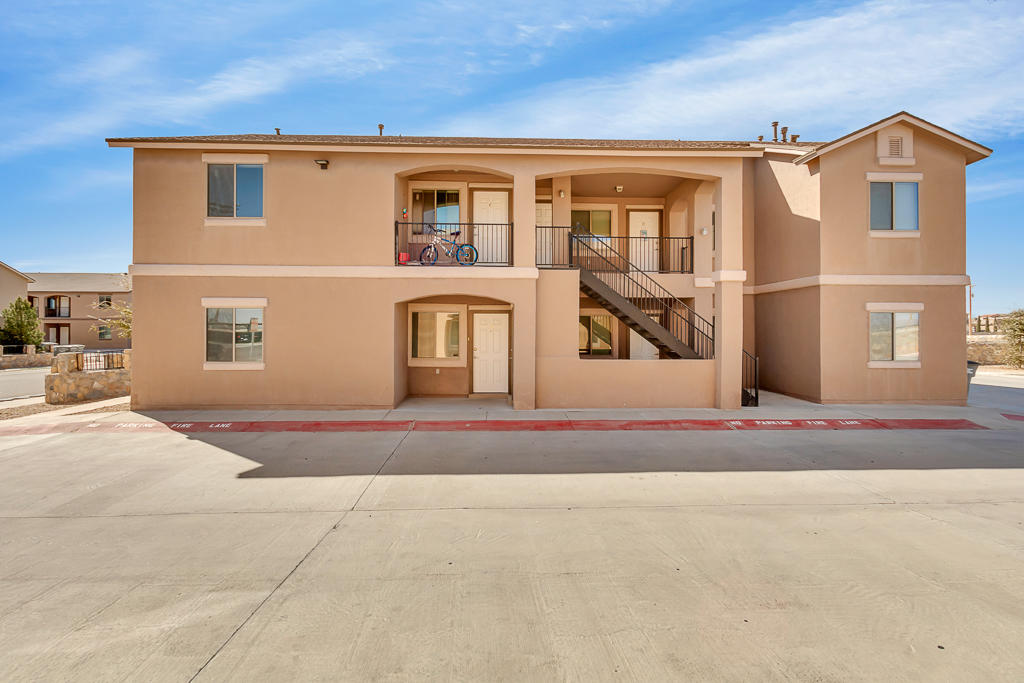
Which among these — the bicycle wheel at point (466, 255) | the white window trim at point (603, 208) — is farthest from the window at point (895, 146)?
the bicycle wheel at point (466, 255)

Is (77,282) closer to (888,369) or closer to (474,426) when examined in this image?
(474,426)

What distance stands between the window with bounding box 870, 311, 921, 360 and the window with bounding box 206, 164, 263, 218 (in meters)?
16.0

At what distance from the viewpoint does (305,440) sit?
10.4 meters

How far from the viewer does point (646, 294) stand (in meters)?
16.2

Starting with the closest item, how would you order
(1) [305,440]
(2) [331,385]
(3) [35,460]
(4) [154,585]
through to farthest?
(4) [154,585], (3) [35,460], (1) [305,440], (2) [331,385]

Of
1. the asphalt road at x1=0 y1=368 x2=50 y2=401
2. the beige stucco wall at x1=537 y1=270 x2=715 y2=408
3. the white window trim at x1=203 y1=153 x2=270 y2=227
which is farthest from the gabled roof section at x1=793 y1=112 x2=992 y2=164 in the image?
the asphalt road at x1=0 y1=368 x2=50 y2=401

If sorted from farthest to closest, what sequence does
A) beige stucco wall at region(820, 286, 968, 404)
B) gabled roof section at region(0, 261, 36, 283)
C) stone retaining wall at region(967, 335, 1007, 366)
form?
gabled roof section at region(0, 261, 36, 283), stone retaining wall at region(967, 335, 1007, 366), beige stucco wall at region(820, 286, 968, 404)

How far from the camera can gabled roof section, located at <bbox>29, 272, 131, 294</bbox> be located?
162 ft

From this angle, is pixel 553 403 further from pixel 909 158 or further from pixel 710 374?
pixel 909 158

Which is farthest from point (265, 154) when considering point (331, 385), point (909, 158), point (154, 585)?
point (909, 158)

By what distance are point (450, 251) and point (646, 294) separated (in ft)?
18.7

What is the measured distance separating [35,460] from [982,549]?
1239 cm

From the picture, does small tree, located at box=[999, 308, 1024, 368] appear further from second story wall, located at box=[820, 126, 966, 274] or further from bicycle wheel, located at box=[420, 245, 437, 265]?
bicycle wheel, located at box=[420, 245, 437, 265]

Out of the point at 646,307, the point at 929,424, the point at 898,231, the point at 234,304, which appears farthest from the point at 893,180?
the point at 234,304
